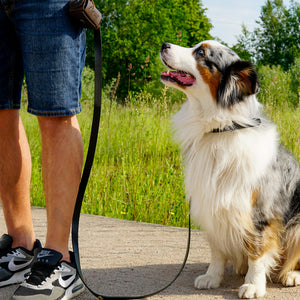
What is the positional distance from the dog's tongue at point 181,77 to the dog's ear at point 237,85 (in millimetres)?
177

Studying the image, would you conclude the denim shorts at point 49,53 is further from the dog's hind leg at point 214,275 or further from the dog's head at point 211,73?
the dog's hind leg at point 214,275

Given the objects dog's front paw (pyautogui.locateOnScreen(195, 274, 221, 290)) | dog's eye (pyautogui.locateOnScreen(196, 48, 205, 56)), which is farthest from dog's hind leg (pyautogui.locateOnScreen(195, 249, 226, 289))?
dog's eye (pyautogui.locateOnScreen(196, 48, 205, 56))

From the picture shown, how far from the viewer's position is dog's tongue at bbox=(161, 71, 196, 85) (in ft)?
8.39

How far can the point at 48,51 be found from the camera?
2279mm

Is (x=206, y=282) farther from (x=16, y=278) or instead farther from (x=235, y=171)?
(x=16, y=278)

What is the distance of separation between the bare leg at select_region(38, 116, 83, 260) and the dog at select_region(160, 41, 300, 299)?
2.19 feet

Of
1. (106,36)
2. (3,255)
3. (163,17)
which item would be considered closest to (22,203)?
(3,255)

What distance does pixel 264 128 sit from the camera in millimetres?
2537

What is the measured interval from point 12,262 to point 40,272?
0.39 metres

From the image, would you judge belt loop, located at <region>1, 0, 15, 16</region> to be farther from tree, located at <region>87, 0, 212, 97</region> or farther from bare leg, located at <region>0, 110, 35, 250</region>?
tree, located at <region>87, 0, 212, 97</region>

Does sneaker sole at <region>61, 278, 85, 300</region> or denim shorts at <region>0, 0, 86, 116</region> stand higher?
denim shorts at <region>0, 0, 86, 116</region>

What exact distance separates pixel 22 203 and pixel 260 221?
144 cm

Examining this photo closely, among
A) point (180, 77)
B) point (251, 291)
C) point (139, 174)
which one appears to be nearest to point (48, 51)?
point (180, 77)

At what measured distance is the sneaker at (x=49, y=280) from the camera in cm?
227
